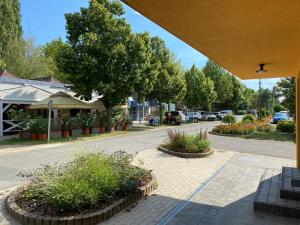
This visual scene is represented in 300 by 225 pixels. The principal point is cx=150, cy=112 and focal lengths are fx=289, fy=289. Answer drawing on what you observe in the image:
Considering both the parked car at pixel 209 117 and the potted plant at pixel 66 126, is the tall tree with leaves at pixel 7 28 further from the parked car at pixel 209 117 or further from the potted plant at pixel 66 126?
the parked car at pixel 209 117

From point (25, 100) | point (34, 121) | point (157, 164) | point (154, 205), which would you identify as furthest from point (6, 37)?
point (154, 205)

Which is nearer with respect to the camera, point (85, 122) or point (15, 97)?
point (15, 97)

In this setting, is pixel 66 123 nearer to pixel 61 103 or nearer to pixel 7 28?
pixel 61 103

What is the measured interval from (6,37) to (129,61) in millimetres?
30674

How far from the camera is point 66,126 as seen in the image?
2083 centimetres

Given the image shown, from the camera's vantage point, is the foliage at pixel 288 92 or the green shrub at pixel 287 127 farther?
the foliage at pixel 288 92

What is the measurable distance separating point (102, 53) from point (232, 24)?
17773 millimetres

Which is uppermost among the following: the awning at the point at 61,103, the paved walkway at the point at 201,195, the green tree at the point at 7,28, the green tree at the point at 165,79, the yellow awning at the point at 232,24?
the green tree at the point at 7,28

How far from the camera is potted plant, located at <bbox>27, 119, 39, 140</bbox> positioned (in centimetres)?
1832

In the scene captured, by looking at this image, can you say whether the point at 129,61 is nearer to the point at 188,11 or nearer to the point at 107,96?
the point at 107,96

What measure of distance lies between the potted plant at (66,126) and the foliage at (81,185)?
14.1 metres

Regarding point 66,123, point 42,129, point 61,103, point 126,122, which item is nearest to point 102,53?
point 61,103

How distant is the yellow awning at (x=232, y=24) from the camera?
11.3 feet

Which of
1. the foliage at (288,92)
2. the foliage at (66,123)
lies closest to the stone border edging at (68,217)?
the foliage at (66,123)
